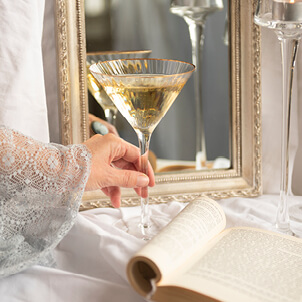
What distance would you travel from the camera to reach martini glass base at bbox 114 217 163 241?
102cm

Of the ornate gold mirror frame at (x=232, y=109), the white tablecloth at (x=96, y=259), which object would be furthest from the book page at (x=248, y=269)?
the ornate gold mirror frame at (x=232, y=109)

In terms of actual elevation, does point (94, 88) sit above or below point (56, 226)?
above

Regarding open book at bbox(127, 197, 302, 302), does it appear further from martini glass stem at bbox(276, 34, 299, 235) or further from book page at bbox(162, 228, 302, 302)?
martini glass stem at bbox(276, 34, 299, 235)

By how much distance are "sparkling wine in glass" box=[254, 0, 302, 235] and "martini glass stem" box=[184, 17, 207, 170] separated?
20 centimetres

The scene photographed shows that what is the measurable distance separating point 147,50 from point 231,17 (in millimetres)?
226

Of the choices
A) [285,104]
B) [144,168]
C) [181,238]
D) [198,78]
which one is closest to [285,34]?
[285,104]

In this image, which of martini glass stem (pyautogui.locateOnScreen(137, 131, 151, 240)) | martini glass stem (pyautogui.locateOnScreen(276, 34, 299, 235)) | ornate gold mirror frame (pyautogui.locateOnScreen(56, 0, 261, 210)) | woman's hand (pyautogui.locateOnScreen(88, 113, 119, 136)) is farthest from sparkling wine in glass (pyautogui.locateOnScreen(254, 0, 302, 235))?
woman's hand (pyautogui.locateOnScreen(88, 113, 119, 136))

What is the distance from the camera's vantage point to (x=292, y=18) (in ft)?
3.14

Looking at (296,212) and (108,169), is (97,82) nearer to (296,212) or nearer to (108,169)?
(108,169)

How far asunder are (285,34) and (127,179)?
442mm

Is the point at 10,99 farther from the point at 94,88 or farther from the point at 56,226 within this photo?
the point at 56,226

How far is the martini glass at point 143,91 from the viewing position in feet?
2.88

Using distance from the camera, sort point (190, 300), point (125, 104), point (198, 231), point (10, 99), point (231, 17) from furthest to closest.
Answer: point (231, 17), point (10, 99), point (125, 104), point (198, 231), point (190, 300)

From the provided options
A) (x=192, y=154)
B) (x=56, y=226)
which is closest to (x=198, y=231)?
(x=56, y=226)
